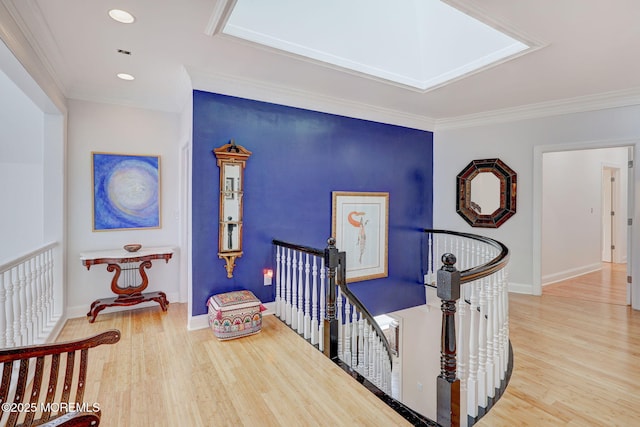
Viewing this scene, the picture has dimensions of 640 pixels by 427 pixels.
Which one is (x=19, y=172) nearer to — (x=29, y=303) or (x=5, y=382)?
(x=29, y=303)

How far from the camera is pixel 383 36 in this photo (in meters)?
3.45

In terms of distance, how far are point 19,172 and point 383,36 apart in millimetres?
4366

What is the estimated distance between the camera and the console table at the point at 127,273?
3581mm

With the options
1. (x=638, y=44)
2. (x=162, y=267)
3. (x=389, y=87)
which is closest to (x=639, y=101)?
(x=638, y=44)

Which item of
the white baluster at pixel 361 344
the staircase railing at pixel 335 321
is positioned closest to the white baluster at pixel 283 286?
the staircase railing at pixel 335 321

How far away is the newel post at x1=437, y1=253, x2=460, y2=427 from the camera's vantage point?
185 cm

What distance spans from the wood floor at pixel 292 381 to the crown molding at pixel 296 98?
8.35 feet

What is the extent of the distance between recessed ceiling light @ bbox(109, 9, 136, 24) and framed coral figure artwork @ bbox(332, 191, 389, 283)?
2.76m

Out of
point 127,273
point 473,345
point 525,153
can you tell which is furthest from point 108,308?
point 525,153

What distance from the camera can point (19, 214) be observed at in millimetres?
3660

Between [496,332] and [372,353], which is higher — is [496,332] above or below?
above

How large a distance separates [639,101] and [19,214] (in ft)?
24.6

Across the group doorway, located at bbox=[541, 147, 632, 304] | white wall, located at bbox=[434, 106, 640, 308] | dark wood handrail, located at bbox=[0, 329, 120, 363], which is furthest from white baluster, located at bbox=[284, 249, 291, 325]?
doorway, located at bbox=[541, 147, 632, 304]

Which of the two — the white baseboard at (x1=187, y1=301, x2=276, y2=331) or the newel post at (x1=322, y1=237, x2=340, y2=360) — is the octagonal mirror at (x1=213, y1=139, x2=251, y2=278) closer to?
the white baseboard at (x1=187, y1=301, x2=276, y2=331)
